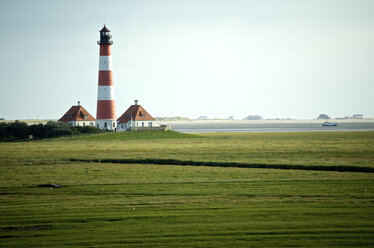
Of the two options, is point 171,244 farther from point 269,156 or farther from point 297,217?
point 269,156

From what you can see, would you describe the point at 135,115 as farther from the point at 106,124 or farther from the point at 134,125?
the point at 106,124

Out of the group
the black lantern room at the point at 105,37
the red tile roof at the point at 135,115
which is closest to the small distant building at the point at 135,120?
the red tile roof at the point at 135,115

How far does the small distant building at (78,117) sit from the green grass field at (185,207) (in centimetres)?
6129

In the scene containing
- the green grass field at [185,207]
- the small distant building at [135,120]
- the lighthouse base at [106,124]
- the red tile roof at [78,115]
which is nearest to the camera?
the green grass field at [185,207]

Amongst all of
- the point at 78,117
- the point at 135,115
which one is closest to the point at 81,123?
the point at 78,117

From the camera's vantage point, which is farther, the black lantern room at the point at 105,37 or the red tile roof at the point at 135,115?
the red tile roof at the point at 135,115

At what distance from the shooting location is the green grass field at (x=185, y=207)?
72.7 feet

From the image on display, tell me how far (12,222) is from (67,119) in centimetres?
8732

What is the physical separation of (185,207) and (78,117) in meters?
83.3

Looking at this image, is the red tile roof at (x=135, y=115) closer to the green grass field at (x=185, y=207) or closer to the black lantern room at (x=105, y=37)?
the black lantern room at (x=105, y=37)

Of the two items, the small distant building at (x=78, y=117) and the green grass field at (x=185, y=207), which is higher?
the small distant building at (x=78, y=117)

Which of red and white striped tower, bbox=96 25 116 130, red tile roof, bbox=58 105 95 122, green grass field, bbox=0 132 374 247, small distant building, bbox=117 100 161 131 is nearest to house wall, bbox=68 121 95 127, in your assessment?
red tile roof, bbox=58 105 95 122

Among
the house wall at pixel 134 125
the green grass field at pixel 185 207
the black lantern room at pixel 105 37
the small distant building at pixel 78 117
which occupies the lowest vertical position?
the green grass field at pixel 185 207

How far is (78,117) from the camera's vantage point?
10819 cm
